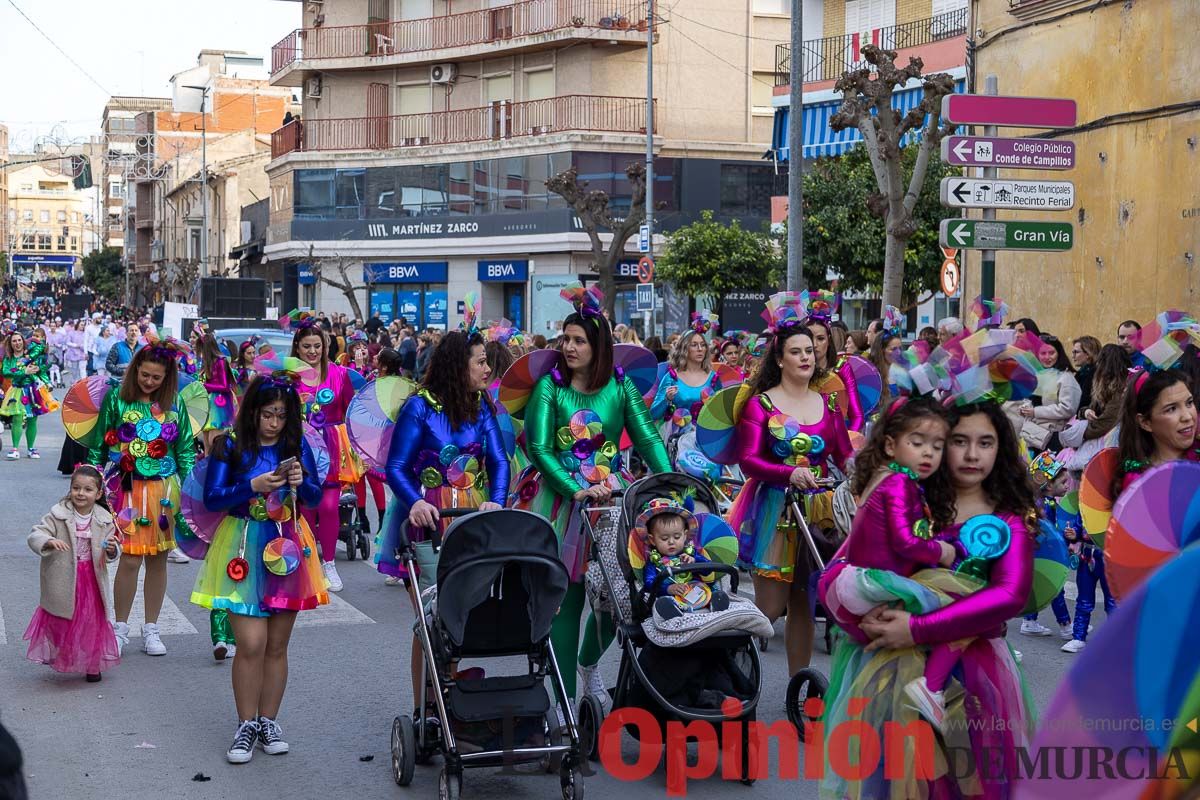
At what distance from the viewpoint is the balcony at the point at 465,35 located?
40.7 metres

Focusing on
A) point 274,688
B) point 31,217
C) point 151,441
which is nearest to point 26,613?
point 151,441

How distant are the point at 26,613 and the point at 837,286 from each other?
20457 millimetres

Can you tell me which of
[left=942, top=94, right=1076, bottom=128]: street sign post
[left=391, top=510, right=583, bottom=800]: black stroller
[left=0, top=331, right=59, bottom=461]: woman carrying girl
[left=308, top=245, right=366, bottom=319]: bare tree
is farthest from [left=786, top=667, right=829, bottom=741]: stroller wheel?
[left=308, top=245, right=366, bottom=319]: bare tree

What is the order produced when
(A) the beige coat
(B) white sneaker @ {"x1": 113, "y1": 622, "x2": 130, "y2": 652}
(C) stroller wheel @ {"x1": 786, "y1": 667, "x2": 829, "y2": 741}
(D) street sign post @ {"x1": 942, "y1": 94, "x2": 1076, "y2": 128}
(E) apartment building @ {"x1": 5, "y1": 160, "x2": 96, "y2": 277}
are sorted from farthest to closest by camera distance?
(E) apartment building @ {"x1": 5, "y1": 160, "x2": 96, "y2": 277}, (D) street sign post @ {"x1": 942, "y1": 94, "x2": 1076, "y2": 128}, (B) white sneaker @ {"x1": 113, "y1": 622, "x2": 130, "y2": 652}, (A) the beige coat, (C) stroller wheel @ {"x1": 786, "y1": 667, "x2": 829, "y2": 741}

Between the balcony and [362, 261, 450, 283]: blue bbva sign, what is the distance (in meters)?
6.19

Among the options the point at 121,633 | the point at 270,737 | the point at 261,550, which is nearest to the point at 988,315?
the point at 261,550

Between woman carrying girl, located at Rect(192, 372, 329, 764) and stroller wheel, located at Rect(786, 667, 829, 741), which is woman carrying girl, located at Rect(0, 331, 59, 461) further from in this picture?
stroller wheel, located at Rect(786, 667, 829, 741)

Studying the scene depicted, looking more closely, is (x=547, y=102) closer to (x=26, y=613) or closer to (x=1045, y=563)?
(x=26, y=613)

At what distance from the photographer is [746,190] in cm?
4191

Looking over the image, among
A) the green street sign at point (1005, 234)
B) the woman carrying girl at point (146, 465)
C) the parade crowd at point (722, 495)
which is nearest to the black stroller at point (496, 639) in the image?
the parade crowd at point (722, 495)

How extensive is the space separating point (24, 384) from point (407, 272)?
25963 millimetres

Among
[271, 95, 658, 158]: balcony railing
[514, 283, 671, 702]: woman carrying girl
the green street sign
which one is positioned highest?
[271, 95, 658, 158]: balcony railing

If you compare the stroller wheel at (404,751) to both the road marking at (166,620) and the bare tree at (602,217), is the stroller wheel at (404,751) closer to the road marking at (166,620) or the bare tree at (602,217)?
the road marking at (166,620)

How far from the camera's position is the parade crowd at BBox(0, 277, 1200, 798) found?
13.5 feet
